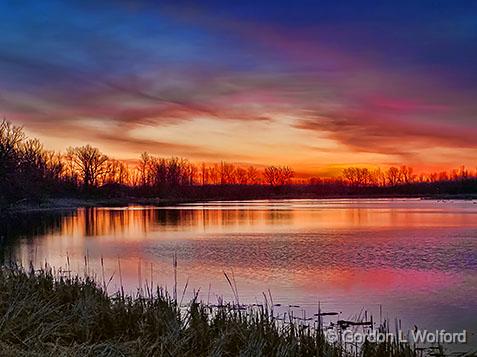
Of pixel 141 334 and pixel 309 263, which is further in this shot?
pixel 309 263

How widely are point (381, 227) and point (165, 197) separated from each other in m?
81.8

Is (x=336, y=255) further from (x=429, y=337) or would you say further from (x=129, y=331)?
(x=129, y=331)

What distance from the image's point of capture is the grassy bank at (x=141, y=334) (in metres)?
5.76

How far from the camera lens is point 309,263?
17328mm

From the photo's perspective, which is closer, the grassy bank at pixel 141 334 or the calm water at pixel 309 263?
the grassy bank at pixel 141 334

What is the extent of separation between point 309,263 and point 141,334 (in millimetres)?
10782

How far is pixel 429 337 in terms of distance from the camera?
27.8 feet

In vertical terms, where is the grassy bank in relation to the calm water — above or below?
above

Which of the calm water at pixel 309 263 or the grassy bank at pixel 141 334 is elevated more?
the grassy bank at pixel 141 334

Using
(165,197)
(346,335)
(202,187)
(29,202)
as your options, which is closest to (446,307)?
(346,335)

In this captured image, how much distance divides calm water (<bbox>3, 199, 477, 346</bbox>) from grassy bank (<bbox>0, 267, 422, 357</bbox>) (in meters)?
3.27

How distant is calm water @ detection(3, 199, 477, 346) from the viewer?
11492 mm

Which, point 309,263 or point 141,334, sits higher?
point 141,334

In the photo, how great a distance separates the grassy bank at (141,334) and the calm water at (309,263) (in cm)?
327
